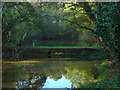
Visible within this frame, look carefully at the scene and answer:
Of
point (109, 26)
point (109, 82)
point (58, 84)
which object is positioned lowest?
point (58, 84)

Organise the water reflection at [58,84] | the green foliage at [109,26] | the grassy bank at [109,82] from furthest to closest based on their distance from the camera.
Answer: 1. the water reflection at [58,84]
2. the green foliage at [109,26]
3. the grassy bank at [109,82]

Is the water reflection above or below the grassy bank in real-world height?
below

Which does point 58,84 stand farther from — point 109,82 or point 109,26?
point 109,26

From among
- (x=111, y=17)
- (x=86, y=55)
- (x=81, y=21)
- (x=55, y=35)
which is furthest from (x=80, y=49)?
(x=111, y=17)

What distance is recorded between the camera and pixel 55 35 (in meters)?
22.6

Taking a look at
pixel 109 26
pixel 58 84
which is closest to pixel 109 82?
pixel 109 26

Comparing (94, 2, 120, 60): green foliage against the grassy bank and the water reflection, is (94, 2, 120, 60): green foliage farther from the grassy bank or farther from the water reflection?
the water reflection

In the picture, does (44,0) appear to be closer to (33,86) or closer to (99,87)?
(33,86)

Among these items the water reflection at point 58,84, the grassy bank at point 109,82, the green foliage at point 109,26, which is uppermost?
the green foliage at point 109,26

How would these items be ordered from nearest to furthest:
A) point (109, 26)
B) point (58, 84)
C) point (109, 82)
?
1. point (109, 82)
2. point (109, 26)
3. point (58, 84)

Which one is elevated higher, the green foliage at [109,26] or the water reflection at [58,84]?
the green foliage at [109,26]

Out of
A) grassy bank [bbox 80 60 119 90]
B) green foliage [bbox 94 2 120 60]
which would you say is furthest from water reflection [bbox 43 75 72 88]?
green foliage [bbox 94 2 120 60]

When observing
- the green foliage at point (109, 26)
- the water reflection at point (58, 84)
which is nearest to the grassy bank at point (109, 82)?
the green foliage at point (109, 26)

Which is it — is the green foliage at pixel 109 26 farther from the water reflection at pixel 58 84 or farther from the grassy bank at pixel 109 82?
the water reflection at pixel 58 84
